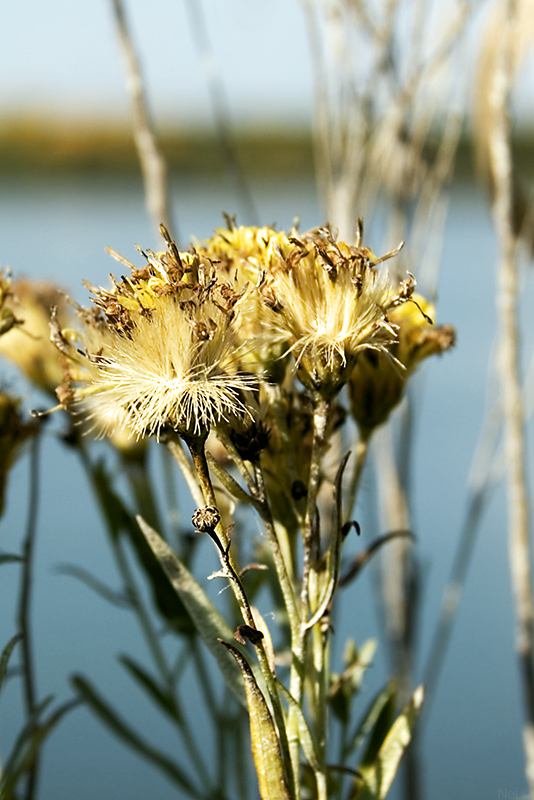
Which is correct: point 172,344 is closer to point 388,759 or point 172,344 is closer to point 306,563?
point 306,563

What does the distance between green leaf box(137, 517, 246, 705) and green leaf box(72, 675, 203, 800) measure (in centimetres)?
17

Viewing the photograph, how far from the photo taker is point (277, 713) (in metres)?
0.26

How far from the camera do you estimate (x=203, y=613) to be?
292 mm

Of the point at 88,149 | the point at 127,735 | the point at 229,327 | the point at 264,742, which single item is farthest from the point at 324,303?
the point at 88,149

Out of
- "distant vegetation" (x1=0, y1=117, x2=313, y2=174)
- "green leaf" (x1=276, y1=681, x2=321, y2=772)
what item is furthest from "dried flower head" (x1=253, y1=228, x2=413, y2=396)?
"distant vegetation" (x1=0, y1=117, x2=313, y2=174)

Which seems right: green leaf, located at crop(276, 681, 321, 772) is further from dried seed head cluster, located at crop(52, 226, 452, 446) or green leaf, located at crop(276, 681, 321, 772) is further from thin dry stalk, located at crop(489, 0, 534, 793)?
thin dry stalk, located at crop(489, 0, 534, 793)

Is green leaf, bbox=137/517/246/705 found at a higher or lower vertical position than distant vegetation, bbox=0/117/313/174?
lower

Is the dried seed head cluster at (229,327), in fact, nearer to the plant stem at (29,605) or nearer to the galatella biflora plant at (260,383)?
the galatella biflora plant at (260,383)

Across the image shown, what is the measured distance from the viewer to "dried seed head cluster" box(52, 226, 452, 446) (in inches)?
9.7

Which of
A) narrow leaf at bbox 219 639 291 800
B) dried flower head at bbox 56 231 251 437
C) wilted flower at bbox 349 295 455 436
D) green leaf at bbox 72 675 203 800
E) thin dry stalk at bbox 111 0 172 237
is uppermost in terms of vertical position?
thin dry stalk at bbox 111 0 172 237

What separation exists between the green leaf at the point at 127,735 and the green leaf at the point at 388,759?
0.46 feet

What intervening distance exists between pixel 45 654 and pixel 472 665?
26.8 inches

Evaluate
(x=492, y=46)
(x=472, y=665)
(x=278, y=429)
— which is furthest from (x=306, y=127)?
(x=278, y=429)

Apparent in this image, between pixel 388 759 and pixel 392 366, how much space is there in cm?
16
